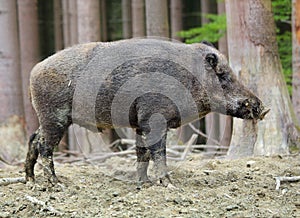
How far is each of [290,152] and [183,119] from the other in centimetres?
243

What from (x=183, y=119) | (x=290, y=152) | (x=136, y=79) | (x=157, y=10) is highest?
(x=157, y=10)

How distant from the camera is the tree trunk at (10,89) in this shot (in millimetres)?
10141

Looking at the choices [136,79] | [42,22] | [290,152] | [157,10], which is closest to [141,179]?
[136,79]

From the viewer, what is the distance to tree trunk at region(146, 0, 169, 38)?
28.8 feet

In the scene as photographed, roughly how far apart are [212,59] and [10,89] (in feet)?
21.1

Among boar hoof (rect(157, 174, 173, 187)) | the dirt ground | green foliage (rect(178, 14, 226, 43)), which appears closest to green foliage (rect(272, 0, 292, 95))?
green foliage (rect(178, 14, 226, 43))

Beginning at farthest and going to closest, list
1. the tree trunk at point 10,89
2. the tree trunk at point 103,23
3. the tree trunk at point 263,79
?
the tree trunk at point 103,23, the tree trunk at point 10,89, the tree trunk at point 263,79

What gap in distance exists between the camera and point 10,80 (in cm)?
1016

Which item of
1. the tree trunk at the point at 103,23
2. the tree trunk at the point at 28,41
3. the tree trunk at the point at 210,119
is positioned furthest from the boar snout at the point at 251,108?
the tree trunk at the point at 103,23

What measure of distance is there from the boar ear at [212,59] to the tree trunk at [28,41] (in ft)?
24.7

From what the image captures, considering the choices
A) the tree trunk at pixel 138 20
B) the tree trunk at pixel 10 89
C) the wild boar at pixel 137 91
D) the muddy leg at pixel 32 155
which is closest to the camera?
the wild boar at pixel 137 91

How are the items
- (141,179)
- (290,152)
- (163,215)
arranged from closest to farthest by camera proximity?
(163,215)
(141,179)
(290,152)

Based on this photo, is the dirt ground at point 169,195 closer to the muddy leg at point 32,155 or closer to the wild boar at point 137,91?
the muddy leg at point 32,155

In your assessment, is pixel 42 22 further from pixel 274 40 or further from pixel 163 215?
pixel 163 215
